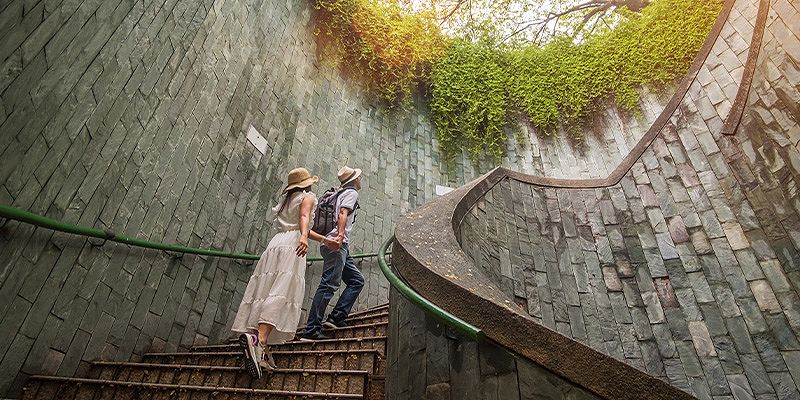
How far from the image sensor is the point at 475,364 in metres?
1.80

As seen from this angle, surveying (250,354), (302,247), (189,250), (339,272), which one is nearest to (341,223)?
(339,272)

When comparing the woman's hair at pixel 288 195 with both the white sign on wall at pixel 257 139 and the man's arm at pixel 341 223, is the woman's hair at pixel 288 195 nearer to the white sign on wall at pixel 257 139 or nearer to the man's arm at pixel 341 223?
the man's arm at pixel 341 223

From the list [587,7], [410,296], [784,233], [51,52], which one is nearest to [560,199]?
[784,233]

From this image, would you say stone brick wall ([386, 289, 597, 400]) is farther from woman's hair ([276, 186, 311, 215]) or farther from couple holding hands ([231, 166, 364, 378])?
woman's hair ([276, 186, 311, 215])

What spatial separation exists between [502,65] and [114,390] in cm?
901

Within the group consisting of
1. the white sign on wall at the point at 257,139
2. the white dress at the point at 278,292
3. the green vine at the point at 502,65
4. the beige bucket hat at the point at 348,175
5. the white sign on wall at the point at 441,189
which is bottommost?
the white dress at the point at 278,292

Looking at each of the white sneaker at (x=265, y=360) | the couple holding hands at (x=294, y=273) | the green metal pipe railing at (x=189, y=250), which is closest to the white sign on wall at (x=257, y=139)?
the green metal pipe railing at (x=189, y=250)

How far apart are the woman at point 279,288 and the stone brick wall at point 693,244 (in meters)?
1.47

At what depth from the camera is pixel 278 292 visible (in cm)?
312

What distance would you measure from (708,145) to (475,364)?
4747mm

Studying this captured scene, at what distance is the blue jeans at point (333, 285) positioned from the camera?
388 centimetres

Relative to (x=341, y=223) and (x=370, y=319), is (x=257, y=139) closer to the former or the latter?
(x=341, y=223)

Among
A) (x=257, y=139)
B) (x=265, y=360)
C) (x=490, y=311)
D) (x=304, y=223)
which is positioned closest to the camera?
A: (x=490, y=311)

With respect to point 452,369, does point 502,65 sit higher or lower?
higher
